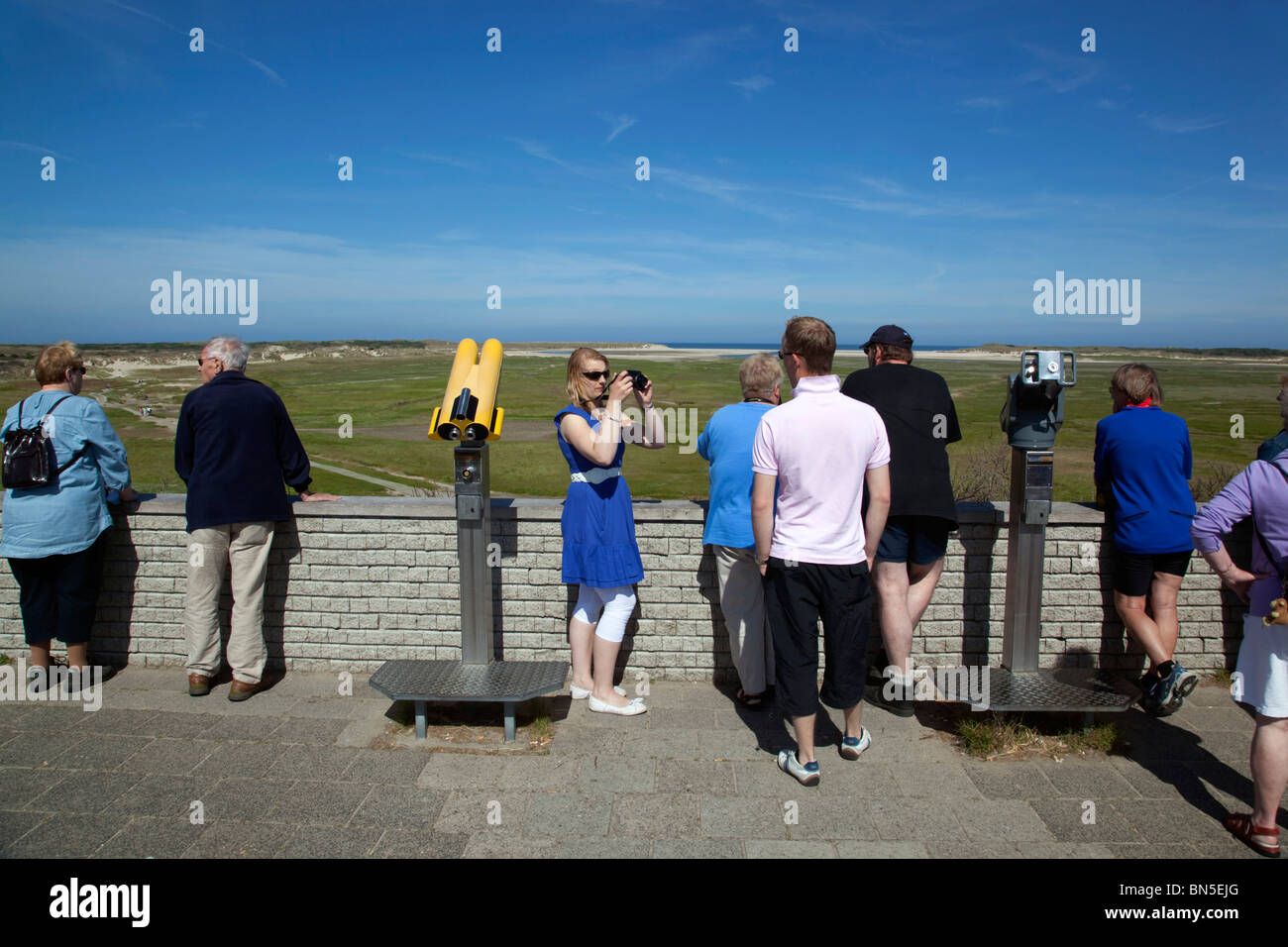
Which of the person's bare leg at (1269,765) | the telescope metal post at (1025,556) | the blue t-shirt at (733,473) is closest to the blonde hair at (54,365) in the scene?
the blue t-shirt at (733,473)

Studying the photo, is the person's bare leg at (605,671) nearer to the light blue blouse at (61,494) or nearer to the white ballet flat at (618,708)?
the white ballet flat at (618,708)

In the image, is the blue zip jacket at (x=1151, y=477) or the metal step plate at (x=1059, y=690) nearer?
the metal step plate at (x=1059, y=690)

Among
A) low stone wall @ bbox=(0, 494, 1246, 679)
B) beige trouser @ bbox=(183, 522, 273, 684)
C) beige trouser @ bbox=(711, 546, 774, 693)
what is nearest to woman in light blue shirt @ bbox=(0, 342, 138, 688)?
low stone wall @ bbox=(0, 494, 1246, 679)

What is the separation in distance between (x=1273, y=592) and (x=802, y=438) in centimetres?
211

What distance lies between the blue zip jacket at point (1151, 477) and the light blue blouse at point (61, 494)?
611 cm

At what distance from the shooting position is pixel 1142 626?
4.64m

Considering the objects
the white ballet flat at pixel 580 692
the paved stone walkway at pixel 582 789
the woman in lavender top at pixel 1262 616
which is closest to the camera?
the woman in lavender top at pixel 1262 616

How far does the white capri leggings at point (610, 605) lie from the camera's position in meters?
4.59

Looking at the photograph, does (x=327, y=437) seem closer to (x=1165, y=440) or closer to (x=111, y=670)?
(x=111, y=670)

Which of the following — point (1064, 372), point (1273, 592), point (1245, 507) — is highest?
point (1064, 372)
